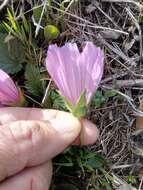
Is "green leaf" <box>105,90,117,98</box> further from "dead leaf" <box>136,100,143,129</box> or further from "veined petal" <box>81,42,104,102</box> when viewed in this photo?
"veined petal" <box>81,42,104,102</box>

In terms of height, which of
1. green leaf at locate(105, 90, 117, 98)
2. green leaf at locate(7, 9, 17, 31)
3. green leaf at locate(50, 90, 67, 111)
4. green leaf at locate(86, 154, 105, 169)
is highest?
green leaf at locate(7, 9, 17, 31)

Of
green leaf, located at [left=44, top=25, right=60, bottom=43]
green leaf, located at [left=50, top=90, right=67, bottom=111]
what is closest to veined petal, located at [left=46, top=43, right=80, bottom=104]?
green leaf, located at [left=50, top=90, right=67, bottom=111]

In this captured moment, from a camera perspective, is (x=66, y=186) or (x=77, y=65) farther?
(x=66, y=186)

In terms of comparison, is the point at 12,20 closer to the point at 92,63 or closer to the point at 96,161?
the point at 92,63

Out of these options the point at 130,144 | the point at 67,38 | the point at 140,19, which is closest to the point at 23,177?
the point at 130,144

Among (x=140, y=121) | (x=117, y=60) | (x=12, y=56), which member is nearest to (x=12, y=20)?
(x=12, y=56)
